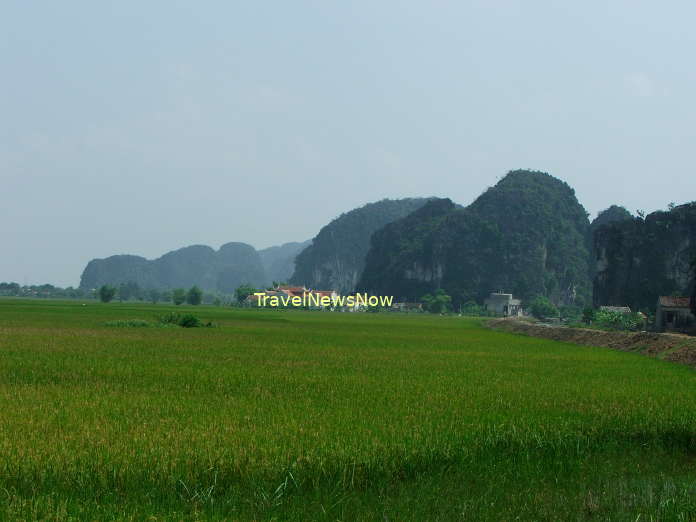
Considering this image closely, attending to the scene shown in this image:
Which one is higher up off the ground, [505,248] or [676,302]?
[505,248]

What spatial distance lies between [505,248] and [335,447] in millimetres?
144894

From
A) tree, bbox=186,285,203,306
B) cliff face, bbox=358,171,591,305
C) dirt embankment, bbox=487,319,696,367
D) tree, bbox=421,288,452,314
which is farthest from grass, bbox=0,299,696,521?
cliff face, bbox=358,171,591,305

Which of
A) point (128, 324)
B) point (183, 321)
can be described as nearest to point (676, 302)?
point (183, 321)

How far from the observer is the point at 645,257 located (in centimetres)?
9412

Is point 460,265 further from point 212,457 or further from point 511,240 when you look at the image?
point 212,457

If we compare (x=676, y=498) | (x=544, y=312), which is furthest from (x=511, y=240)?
(x=676, y=498)

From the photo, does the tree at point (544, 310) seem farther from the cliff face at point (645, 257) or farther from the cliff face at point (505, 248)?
the cliff face at point (505, 248)

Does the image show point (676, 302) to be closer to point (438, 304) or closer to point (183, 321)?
point (183, 321)

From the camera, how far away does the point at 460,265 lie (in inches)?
5901

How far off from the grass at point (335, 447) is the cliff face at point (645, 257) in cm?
8336

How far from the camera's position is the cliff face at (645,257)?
88812 millimetres

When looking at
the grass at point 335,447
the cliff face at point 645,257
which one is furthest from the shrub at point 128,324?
the cliff face at point 645,257

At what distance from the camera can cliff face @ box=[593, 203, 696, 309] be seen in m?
88.8

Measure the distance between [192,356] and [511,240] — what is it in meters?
136
